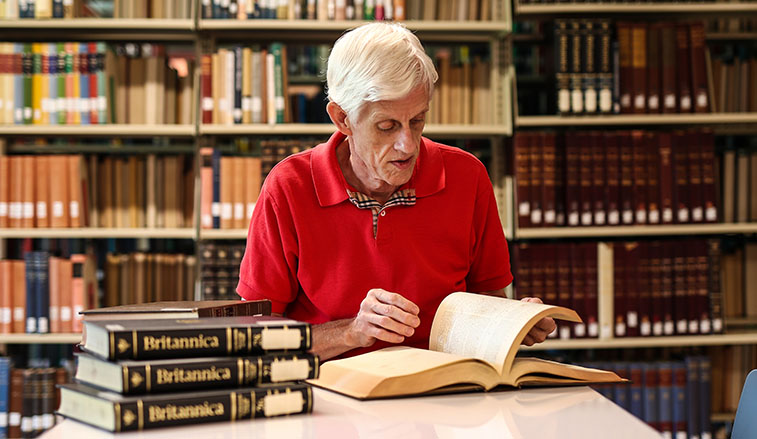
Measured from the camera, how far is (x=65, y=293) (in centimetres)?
293

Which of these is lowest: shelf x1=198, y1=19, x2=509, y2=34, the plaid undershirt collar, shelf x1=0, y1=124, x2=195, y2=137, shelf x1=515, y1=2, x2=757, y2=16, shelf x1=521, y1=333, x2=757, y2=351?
shelf x1=521, y1=333, x2=757, y2=351

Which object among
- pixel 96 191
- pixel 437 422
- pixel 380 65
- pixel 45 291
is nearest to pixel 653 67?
pixel 380 65

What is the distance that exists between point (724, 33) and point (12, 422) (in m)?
3.28

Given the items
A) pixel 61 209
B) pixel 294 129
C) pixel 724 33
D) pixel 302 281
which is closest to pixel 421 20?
pixel 294 129

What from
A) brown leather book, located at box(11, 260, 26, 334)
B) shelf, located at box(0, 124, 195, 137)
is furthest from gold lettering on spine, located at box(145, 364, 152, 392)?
brown leather book, located at box(11, 260, 26, 334)

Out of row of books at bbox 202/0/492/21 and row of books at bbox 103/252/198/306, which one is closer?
row of books at bbox 202/0/492/21

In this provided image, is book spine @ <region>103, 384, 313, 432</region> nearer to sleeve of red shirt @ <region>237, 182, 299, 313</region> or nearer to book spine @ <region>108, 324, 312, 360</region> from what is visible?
book spine @ <region>108, 324, 312, 360</region>

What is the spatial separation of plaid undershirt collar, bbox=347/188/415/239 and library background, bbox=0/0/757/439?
1.35 m

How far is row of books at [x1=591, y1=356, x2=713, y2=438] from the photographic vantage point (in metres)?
2.93

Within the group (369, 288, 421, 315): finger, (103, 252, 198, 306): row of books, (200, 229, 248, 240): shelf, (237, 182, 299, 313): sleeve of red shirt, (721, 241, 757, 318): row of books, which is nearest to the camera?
(369, 288, 421, 315): finger

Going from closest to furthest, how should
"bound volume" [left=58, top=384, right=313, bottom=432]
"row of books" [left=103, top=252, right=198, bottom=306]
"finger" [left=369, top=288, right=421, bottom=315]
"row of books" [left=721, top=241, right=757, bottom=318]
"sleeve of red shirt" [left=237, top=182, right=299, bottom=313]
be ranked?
"bound volume" [left=58, top=384, right=313, bottom=432]
"finger" [left=369, top=288, right=421, bottom=315]
"sleeve of red shirt" [left=237, top=182, right=299, bottom=313]
"row of books" [left=103, top=252, right=198, bottom=306]
"row of books" [left=721, top=241, right=757, bottom=318]

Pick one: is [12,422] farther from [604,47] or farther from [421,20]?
[604,47]

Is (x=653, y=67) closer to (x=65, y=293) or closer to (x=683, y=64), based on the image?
(x=683, y=64)

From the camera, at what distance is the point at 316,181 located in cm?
159
